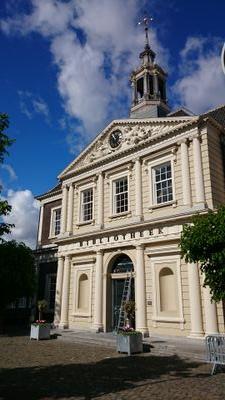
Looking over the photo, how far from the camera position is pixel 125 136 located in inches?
787

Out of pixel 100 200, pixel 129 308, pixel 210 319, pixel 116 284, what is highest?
pixel 100 200

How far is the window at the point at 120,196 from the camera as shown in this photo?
19.3m

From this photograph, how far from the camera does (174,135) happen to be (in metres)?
17.3

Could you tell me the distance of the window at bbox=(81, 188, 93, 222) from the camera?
70.4 ft

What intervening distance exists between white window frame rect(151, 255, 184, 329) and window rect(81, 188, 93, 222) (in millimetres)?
6092

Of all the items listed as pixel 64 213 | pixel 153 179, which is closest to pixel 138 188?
pixel 153 179

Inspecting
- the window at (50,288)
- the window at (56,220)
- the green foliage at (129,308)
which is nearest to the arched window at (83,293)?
the green foliage at (129,308)

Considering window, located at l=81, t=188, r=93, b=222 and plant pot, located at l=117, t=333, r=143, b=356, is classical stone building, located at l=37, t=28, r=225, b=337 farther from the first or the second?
plant pot, located at l=117, t=333, r=143, b=356

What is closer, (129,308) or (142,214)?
(129,308)

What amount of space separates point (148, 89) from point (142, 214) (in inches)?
361

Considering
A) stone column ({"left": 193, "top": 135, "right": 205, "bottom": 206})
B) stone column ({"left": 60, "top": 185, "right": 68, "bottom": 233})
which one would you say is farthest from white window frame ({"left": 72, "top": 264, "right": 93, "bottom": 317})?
stone column ({"left": 193, "top": 135, "right": 205, "bottom": 206})

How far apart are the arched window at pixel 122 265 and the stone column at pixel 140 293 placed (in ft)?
4.10

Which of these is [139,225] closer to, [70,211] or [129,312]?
[129,312]

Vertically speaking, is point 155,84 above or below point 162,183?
above
